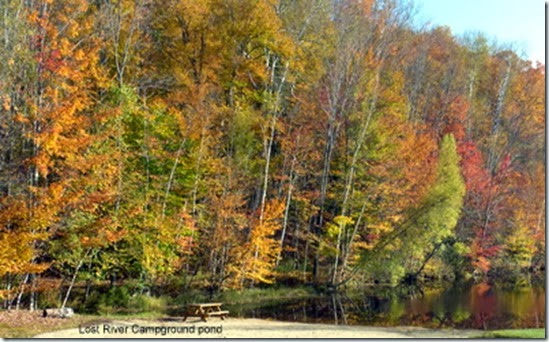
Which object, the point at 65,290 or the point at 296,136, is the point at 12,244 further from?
the point at 296,136

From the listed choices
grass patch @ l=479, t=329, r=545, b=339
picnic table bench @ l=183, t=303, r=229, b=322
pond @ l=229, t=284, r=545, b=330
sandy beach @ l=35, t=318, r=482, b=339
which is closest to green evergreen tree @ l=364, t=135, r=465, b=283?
pond @ l=229, t=284, r=545, b=330

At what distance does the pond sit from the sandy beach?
2216 mm

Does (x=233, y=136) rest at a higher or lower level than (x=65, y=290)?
higher

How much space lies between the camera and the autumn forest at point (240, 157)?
18562mm

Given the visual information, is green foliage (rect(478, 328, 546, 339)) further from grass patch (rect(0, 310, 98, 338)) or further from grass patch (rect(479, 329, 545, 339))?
Answer: grass patch (rect(0, 310, 98, 338))

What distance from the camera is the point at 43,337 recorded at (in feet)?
46.2

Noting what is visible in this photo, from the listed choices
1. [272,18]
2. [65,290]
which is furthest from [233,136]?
[65,290]

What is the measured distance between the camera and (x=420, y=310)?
23.8 metres

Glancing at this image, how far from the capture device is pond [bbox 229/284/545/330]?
2094cm

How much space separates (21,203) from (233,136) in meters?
12.2

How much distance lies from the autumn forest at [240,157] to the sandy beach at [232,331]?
3.09m

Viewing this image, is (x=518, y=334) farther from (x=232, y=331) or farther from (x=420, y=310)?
(x=420, y=310)

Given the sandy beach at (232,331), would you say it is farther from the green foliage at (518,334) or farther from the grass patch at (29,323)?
the green foliage at (518,334)

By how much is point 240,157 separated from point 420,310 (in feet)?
34.9
